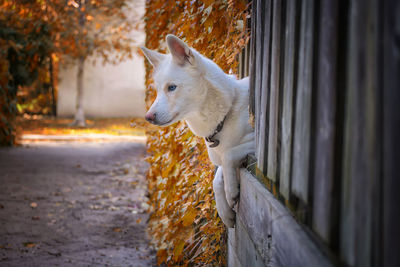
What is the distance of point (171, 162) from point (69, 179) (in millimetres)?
4437

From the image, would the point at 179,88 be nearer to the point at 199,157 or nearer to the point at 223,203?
the point at 223,203

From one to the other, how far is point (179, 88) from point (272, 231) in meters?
1.25

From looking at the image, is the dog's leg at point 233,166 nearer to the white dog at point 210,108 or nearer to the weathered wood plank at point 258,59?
the white dog at point 210,108

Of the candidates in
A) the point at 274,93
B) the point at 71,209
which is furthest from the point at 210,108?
the point at 71,209

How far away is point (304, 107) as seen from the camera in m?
1.11

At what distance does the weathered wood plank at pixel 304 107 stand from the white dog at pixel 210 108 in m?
1.06

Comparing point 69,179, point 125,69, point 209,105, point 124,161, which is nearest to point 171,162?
point 209,105

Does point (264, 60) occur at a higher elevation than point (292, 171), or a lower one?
higher

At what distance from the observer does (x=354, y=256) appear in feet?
2.61

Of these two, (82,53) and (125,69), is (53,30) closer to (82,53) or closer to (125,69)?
(82,53)

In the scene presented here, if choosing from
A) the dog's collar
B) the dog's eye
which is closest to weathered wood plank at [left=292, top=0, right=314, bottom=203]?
the dog's collar

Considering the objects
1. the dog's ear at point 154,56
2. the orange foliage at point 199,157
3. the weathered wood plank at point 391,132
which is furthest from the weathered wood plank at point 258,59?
the weathered wood plank at point 391,132

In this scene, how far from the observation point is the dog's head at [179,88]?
→ 2.29 metres

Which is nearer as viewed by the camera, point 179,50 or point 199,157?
point 179,50
